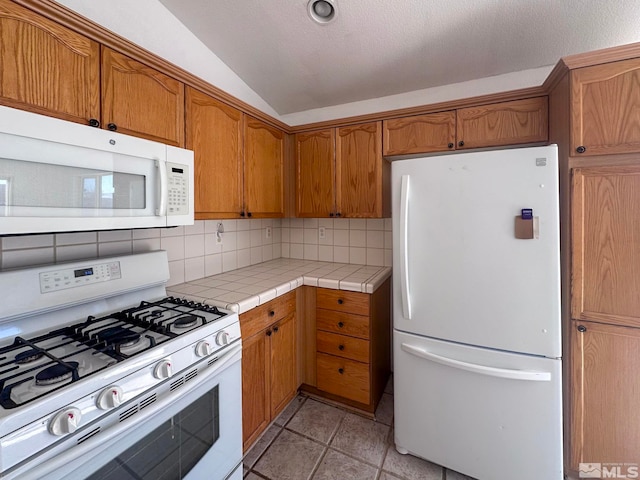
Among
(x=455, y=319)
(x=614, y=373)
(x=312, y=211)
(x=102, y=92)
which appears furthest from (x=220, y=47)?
(x=614, y=373)

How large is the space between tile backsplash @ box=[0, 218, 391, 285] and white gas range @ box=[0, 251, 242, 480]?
155mm

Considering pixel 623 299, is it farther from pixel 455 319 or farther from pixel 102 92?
pixel 102 92

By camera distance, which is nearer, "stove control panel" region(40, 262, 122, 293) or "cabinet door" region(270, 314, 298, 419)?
"stove control panel" region(40, 262, 122, 293)

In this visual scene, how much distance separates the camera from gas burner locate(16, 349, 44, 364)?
32.5 inches

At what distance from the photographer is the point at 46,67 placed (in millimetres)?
959

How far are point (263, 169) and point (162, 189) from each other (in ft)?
3.13

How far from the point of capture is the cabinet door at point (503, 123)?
1604mm

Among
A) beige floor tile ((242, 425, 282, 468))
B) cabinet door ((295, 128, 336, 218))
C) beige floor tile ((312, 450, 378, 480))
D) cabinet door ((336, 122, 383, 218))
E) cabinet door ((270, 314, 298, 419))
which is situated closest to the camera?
beige floor tile ((312, 450, 378, 480))

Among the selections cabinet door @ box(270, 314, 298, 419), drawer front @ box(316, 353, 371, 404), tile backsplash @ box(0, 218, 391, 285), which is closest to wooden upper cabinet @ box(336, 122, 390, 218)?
tile backsplash @ box(0, 218, 391, 285)

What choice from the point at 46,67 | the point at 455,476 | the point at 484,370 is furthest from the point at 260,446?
the point at 46,67

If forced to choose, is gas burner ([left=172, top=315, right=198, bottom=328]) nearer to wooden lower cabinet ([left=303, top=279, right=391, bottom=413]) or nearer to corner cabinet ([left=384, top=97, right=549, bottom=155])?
wooden lower cabinet ([left=303, top=279, right=391, bottom=413])

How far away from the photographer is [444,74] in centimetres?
194

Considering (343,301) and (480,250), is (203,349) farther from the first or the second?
(480,250)

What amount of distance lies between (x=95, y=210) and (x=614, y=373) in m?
2.27
